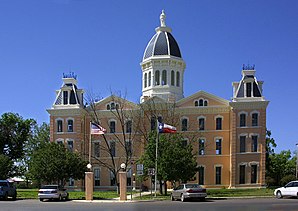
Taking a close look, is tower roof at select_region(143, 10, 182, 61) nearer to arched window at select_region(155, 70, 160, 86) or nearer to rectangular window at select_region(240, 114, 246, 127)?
arched window at select_region(155, 70, 160, 86)

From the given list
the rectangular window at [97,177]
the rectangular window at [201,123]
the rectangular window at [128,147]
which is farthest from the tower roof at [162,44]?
the rectangular window at [97,177]

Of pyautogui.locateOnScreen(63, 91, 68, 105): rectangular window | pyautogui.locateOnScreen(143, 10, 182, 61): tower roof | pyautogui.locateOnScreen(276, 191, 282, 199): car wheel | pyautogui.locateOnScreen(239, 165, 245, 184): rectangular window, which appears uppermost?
pyautogui.locateOnScreen(143, 10, 182, 61): tower roof

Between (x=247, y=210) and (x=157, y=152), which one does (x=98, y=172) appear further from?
(x=247, y=210)

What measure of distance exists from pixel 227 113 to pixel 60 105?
23.2 m

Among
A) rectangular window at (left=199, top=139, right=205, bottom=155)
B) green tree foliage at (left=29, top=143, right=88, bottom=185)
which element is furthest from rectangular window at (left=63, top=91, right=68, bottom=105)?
rectangular window at (left=199, top=139, right=205, bottom=155)

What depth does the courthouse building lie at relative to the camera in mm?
59312

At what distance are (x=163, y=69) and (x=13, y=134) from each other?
29813mm

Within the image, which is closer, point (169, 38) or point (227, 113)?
point (227, 113)

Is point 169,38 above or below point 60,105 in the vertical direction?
above

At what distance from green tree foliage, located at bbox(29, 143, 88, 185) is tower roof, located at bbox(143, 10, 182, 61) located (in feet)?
79.6

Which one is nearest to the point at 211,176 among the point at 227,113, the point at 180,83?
the point at 227,113

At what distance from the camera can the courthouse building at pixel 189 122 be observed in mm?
59312

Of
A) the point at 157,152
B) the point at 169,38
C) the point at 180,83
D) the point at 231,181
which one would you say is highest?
the point at 169,38

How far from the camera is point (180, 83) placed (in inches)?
2687
